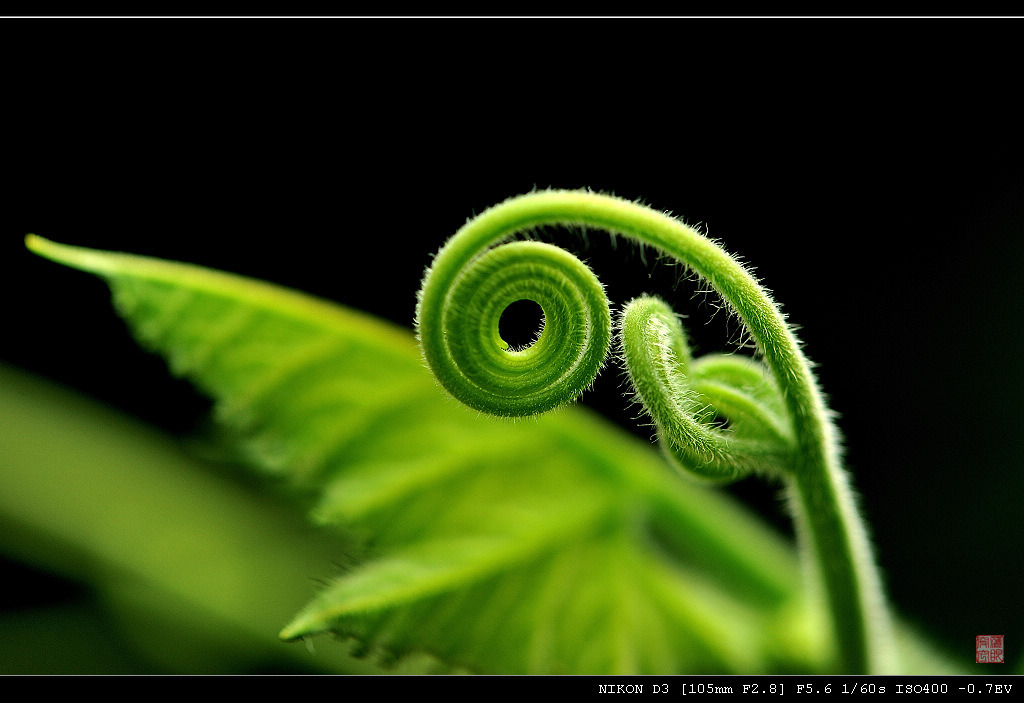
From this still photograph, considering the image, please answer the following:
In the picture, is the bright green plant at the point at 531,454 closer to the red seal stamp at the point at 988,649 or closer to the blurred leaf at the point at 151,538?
the red seal stamp at the point at 988,649

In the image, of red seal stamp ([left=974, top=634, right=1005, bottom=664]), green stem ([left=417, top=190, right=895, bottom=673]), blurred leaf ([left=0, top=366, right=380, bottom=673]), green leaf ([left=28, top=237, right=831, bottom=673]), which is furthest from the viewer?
blurred leaf ([left=0, top=366, right=380, bottom=673])

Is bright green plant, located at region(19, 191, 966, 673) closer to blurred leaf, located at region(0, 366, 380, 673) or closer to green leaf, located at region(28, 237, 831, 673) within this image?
green leaf, located at region(28, 237, 831, 673)

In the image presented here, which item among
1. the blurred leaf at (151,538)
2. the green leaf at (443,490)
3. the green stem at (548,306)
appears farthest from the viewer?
the blurred leaf at (151,538)

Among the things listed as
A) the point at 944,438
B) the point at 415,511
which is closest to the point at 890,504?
the point at 944,438

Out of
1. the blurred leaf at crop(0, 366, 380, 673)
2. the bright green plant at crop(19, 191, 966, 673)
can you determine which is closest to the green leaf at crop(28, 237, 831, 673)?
the bright green plant at crop(19, 191, 966, 673)

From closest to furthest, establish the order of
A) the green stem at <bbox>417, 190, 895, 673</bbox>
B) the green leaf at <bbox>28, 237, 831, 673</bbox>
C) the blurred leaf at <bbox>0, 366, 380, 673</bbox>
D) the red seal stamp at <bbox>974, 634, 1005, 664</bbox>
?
the green stem at <bbox>417, 190, 895, 673</bbox>
the green leaf at <bbox>28, 237, 831, 673</bbox>
the red seal stamp at <bbox>974, 634, 1005, 664</bbox>
the blurred leaf at <bbox>0, 366, 380, 673</bbox>

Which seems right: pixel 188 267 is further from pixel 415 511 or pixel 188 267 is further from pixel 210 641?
pixel 210 641

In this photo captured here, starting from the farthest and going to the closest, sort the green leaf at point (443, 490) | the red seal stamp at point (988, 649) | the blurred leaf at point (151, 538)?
the blurred leaf at point (151, 538) < the red seal stamp at point (988, 649) < the green leaf at point (443, 490)

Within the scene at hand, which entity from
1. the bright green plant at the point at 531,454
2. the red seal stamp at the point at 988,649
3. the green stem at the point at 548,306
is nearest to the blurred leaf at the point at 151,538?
the bright green plant at the point at 531,454

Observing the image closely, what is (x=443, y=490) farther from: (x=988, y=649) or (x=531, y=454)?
(x=988, y=649)
